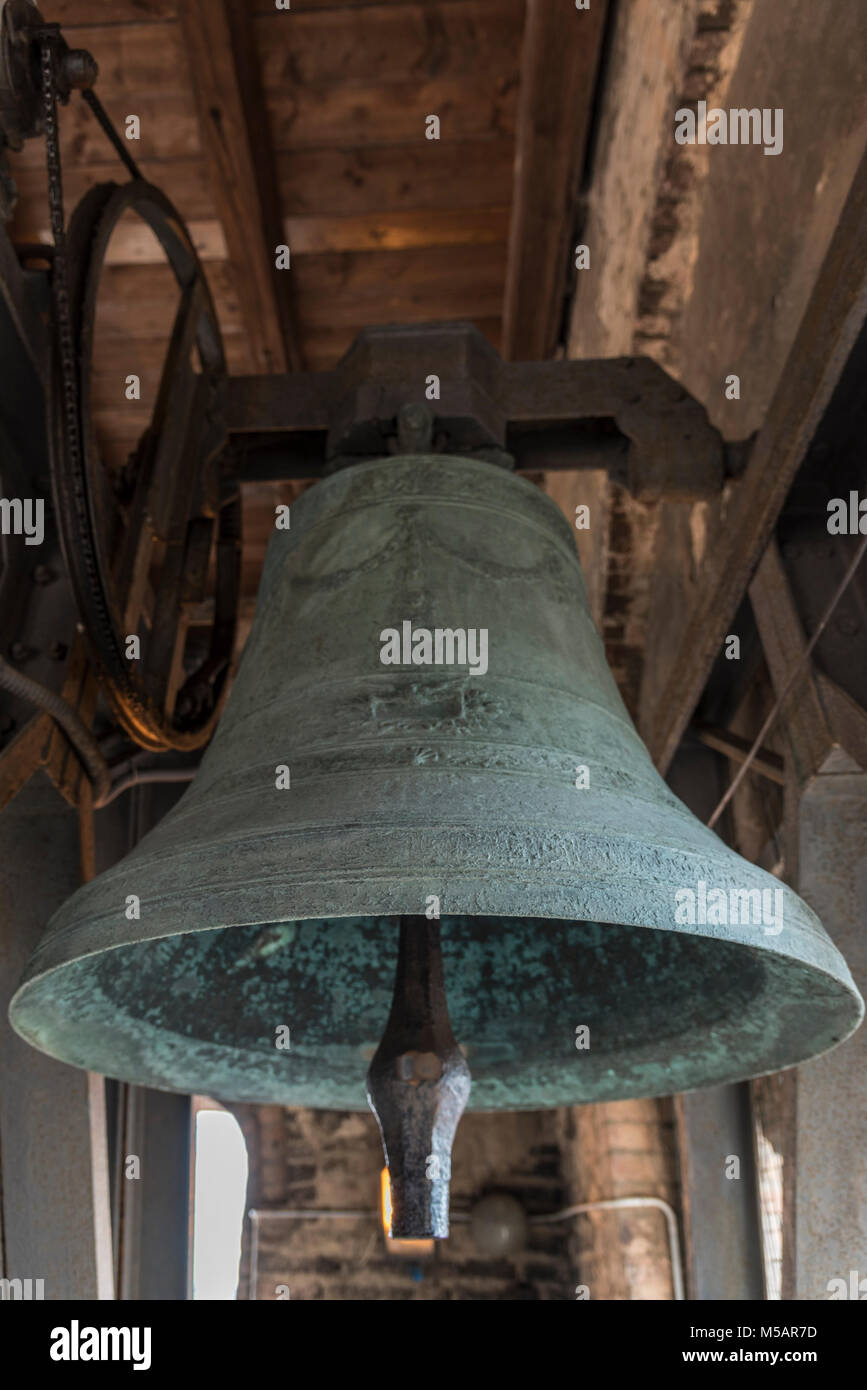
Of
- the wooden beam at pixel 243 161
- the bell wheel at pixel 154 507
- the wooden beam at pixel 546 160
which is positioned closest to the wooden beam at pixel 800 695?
the bell wheel at pixel 154 507

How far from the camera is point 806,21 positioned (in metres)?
1.84

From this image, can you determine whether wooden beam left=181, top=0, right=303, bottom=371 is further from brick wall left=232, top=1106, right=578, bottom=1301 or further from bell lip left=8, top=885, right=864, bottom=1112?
brick wall left=232, top=1106, right=578, bottom=1301

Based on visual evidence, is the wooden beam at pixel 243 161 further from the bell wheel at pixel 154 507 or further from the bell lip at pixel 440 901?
the bell lip at pixel 440 901

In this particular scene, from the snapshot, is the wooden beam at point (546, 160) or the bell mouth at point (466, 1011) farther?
the wooden beam at point (546, 160)

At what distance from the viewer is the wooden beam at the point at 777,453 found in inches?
55.2

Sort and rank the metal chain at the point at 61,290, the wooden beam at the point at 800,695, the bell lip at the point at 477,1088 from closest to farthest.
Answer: the bell lip at the point at 477,1088
the metal chain at the point at 61,290
the wooden beam at the point at 800,695

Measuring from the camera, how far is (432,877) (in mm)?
1033

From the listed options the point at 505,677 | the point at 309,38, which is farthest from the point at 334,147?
the point at 505,677

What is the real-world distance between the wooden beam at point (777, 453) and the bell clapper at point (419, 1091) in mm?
780

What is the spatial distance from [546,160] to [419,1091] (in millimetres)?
2486

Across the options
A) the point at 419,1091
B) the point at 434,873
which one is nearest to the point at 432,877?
the point at 434,873

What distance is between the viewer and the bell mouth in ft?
4.76
